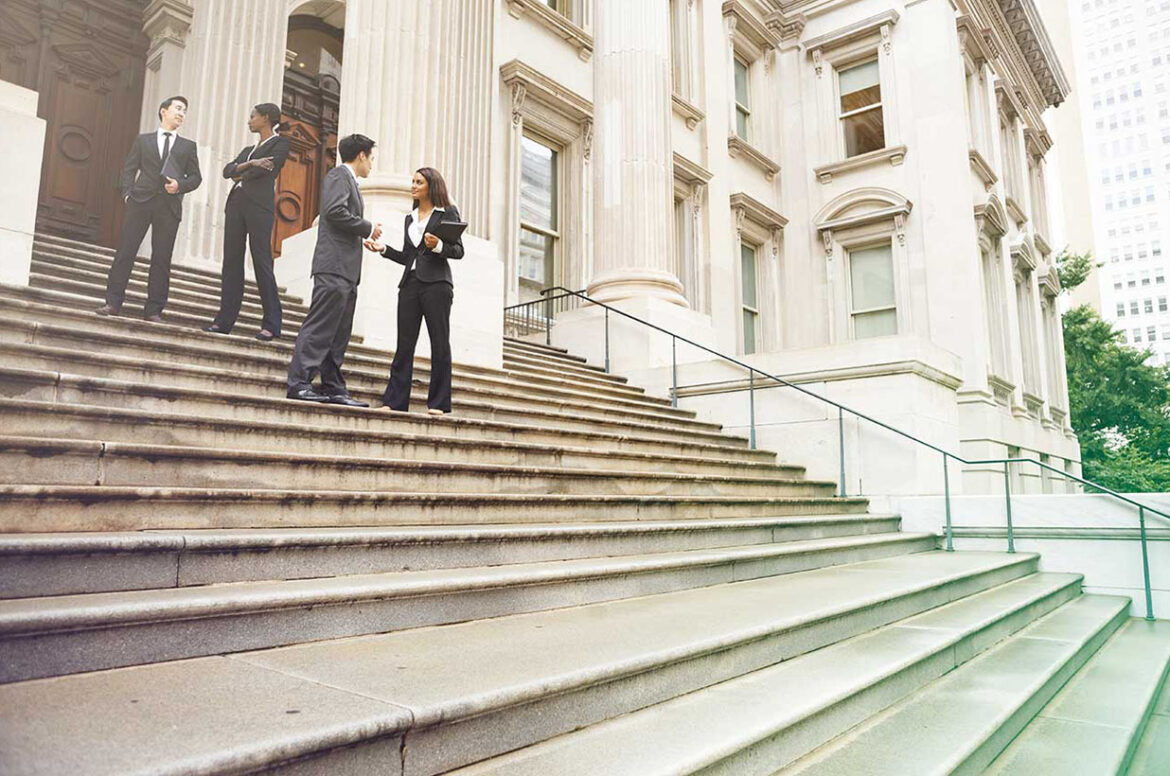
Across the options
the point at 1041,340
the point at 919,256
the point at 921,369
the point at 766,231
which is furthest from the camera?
the point at 1041,340

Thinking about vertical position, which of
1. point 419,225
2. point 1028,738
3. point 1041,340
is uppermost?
point 1041,340

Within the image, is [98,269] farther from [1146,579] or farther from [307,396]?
[1146,579]

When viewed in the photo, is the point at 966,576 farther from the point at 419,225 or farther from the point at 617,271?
the point at 617,271

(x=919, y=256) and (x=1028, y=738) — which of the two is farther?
(x=919, y=256)

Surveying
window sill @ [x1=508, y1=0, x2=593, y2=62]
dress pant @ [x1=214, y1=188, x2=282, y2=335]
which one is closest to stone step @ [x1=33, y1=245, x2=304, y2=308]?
dress pant @ [x1=214, y1=188, x2=282, y2=335]

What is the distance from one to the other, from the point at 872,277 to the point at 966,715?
1547cm

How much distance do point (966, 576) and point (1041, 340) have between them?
763 inches

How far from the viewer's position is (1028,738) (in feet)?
11.5

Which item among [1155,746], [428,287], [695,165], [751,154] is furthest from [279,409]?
[751,154]

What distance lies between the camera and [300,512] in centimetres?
354

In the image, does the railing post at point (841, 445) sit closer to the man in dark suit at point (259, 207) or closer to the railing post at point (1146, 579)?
the railing post at point (1146, 579)

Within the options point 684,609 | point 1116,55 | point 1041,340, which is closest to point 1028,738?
point 684,609

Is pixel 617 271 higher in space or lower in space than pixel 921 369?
higher

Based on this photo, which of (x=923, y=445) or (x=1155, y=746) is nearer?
(x=1155, y=746)
